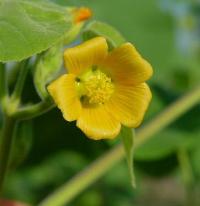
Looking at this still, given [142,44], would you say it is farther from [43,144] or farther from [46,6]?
[46,6]

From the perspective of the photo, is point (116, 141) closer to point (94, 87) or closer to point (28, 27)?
point (94, 87)

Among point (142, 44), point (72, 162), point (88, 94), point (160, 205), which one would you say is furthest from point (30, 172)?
point (160, 205)

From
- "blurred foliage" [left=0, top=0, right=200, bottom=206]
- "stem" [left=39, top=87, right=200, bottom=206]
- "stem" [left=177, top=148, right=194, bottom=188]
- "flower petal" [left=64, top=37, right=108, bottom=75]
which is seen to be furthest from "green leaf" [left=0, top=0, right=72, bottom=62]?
"stem" [left=177, top=148, right=194, bottom=188]

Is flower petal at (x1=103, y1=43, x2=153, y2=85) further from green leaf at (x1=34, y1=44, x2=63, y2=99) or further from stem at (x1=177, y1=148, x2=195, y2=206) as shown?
stem at (x1=177, y1=148, x2=195, y2=206)

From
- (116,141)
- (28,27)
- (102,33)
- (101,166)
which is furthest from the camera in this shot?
(116,141)

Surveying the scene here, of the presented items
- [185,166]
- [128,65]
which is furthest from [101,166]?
[185,166]

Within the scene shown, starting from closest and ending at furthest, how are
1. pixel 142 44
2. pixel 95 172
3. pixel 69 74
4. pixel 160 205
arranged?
pixel 69 74 → pixel 95 172 → pixel 142 44 → pixel 160 205
